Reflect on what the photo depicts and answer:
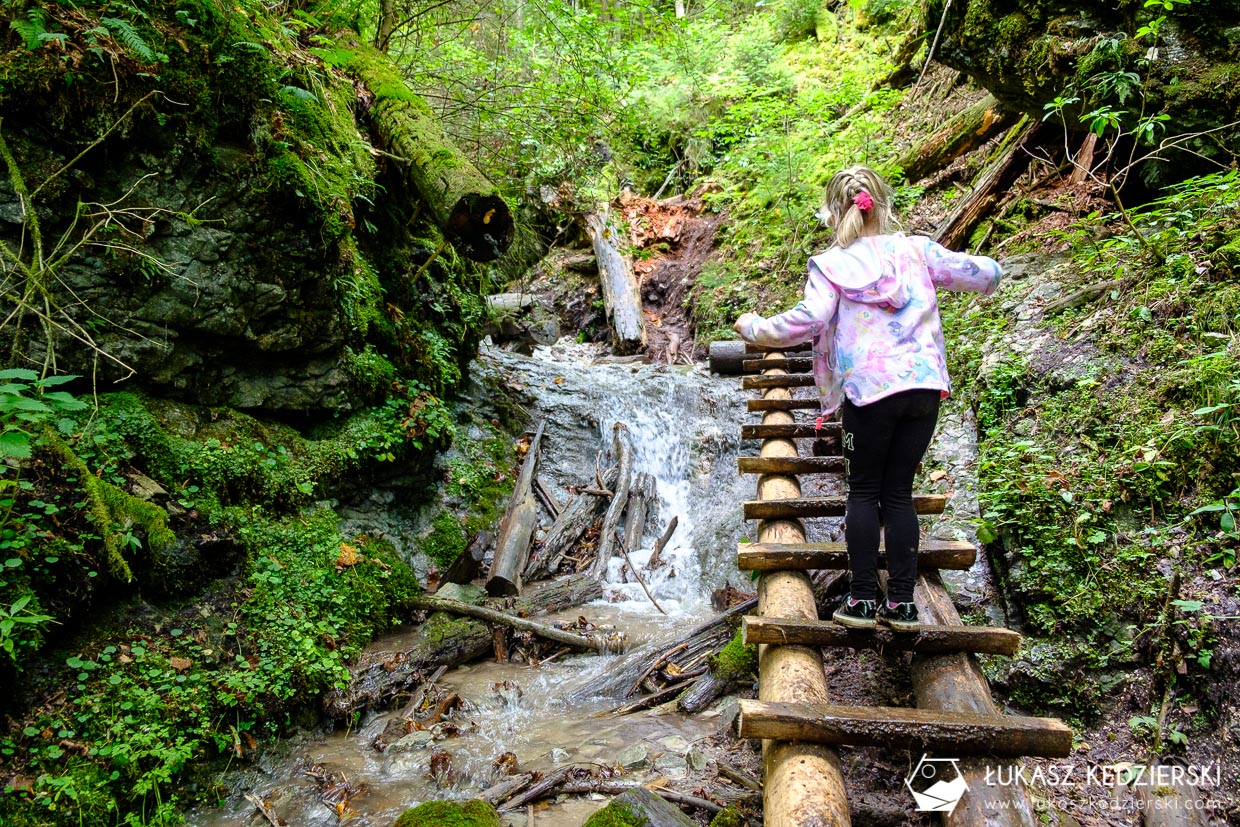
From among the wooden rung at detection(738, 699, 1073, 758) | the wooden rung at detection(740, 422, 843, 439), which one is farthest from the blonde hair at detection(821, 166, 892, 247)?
the wooden rung at detection(740, 422, 843, 439)

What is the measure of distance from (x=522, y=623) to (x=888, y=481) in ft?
10.1

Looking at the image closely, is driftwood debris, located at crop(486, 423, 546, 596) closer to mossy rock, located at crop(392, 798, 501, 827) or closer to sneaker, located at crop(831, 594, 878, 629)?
mossy rock, located at crop(392, 798, 501, 827)

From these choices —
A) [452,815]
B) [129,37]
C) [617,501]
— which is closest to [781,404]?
[617,501]

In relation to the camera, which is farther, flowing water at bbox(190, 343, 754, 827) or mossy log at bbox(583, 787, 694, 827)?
flowing water at bbox(190, 343, 754, 827)

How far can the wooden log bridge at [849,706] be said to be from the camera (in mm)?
1903

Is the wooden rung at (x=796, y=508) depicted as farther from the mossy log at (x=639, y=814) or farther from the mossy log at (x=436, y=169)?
the mossy log at (x=436, y=169)

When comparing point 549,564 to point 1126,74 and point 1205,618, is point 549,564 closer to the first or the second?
point 1205,618

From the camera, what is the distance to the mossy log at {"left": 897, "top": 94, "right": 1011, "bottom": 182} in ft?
23.9

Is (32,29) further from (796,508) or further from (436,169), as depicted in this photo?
(796,508)

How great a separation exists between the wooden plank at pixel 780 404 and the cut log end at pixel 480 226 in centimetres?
244

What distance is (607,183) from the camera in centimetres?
1084

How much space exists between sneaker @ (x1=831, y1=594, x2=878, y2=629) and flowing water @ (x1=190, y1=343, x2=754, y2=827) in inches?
41.2

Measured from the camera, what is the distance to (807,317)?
8.98ft

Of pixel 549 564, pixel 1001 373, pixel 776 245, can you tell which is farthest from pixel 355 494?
pixel 776 245
